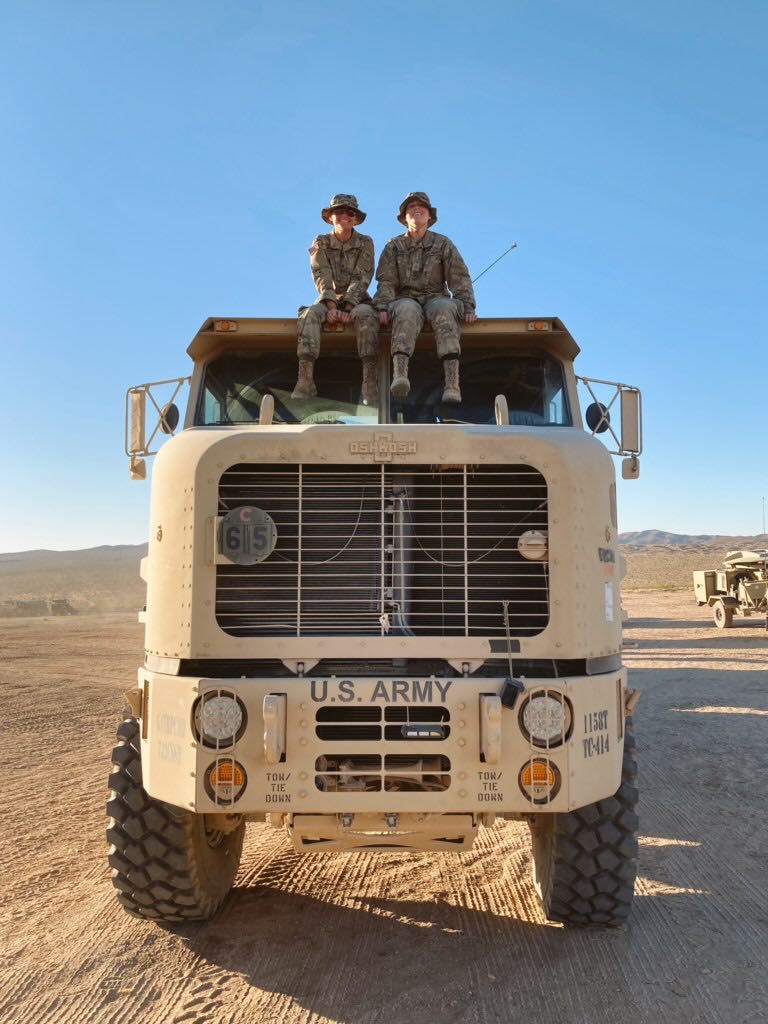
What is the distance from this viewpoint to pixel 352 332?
4.81 metres

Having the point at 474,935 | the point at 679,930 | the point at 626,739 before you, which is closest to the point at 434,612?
the point at 626,739

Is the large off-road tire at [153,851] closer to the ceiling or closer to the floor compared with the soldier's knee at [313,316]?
closer to the floor

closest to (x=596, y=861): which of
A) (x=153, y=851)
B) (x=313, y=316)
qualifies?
(x=153, y=851)

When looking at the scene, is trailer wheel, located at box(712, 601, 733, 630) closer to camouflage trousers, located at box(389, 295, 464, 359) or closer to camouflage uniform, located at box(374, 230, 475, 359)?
camouflage uniform, located at box(374, 230, 475, 359)

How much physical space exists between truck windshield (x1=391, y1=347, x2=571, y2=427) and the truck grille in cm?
95

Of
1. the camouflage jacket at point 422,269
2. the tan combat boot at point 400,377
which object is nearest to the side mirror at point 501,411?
the tan combat boot at point 400,377

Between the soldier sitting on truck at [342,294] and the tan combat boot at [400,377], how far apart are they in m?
0.16

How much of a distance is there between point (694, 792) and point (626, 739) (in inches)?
118

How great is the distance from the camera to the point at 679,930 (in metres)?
4.16

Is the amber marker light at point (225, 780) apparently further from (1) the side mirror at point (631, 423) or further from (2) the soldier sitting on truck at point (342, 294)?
(1) the side mirror at point (631, 423)

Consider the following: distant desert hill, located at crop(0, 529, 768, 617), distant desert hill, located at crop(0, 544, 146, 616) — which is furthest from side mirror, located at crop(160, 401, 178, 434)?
distant desert hill, located at crop(0, 544, 146, 616)

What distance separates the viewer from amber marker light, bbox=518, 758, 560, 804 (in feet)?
11.7

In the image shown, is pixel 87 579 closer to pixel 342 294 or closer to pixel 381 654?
pixel 342 294

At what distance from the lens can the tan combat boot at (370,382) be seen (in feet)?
15.5
